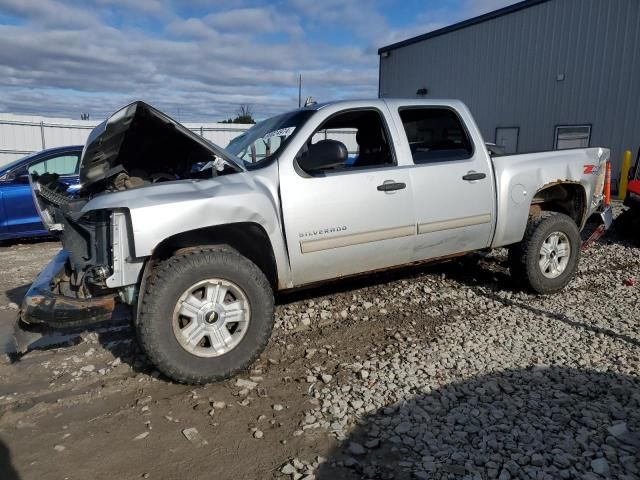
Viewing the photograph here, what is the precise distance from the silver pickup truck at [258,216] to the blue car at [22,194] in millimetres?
4331

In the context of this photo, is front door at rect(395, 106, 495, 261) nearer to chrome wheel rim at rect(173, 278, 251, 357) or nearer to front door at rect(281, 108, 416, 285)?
front door at rect(281, 108, 416, 285)

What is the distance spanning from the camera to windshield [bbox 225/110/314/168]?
396 cm

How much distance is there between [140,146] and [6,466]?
2510mm

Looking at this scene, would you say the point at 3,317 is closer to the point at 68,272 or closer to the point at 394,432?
the point at 68,272

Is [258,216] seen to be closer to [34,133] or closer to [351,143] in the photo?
[351,143]

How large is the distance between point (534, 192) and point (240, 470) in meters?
3.82

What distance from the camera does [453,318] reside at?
459cm

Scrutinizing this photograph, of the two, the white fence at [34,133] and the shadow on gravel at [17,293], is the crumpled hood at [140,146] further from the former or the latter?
the white fence at [34,133]

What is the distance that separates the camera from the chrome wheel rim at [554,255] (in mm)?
5082

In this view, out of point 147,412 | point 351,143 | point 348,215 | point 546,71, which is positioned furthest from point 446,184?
point 546,71

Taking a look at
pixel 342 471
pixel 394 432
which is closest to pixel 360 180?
pixel 394 432

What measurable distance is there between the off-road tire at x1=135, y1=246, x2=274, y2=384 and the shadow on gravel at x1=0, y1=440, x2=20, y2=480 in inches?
35.5

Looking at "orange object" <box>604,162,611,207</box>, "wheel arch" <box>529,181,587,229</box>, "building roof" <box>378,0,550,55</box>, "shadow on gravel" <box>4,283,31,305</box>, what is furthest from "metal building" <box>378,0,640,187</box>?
"shadow on gravel" <box>4,283,31,305</box>

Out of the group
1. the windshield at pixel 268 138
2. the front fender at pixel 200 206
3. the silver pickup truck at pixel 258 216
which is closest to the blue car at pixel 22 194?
the silver pickup truck at pixel 258 216
